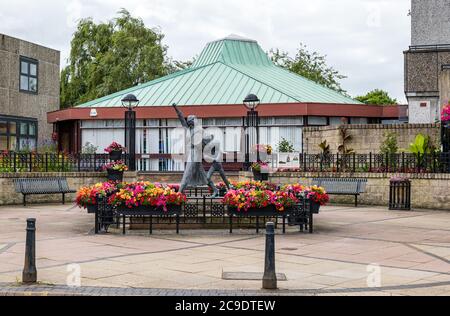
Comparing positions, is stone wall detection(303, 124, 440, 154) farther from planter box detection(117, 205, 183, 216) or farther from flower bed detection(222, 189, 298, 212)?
planter box detection(117, 205, 183, 216)

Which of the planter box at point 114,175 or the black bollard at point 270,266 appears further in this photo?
the planter box at point 114,175

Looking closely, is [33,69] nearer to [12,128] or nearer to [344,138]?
[12,128]

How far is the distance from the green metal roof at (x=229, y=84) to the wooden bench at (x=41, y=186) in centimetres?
1126

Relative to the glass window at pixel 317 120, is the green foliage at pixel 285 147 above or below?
below

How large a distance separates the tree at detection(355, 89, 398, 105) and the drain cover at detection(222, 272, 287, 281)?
233 ft

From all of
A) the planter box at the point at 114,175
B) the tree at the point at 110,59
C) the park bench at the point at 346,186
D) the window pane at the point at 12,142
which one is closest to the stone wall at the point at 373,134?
the park bench at the point at 346,186

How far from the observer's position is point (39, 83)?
121ft

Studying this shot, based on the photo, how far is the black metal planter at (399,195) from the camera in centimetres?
2045

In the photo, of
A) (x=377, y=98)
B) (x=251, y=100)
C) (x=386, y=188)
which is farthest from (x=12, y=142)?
(x=377, y=98)

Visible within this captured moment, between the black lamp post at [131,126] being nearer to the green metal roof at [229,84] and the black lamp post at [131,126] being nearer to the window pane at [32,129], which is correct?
the green metal roof at [229,84]

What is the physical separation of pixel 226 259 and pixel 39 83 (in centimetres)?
2882

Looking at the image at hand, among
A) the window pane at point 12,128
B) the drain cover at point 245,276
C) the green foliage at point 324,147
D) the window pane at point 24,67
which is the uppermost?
the window pane at point 24,67

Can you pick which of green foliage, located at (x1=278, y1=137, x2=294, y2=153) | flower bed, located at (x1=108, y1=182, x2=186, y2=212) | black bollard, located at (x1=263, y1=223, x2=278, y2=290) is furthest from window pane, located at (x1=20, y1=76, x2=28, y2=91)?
black bollard, located at (x1=263, y1=223, x2=278, y2=290)
